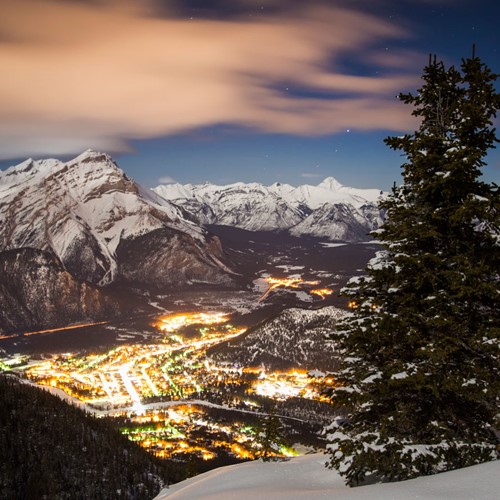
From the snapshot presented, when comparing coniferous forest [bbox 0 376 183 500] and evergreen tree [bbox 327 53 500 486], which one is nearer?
evergreen tree [bbox 327 53 500 486]

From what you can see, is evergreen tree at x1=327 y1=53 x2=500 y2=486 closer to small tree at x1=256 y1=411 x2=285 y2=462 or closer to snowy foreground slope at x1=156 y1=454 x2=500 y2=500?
snowy foreground slope at x1=156 y1=454 x2=500 y2=500

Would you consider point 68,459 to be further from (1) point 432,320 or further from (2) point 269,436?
(1) point 432,320

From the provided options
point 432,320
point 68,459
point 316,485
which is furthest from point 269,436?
point 68,459

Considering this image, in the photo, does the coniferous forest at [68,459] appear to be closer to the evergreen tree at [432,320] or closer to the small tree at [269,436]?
the small tree at [269,436]

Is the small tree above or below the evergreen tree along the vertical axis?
below

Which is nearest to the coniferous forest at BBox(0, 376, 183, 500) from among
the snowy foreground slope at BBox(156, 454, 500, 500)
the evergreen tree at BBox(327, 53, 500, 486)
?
the snowy foreground slope at BBox(156, 454, 500, 500)

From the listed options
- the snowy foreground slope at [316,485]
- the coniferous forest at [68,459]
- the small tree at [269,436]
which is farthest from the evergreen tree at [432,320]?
the coniferous forest at [68,459]
